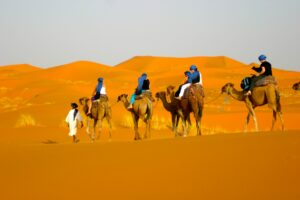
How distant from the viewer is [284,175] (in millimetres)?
8375

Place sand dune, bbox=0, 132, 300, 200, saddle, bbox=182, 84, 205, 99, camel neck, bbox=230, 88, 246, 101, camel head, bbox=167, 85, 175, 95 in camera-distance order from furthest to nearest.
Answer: camel head, bbox=167, 85, 175, 95
camel neck, bbox=230, 88, 246, 101
saddle, bbox=182, 84, 205, 99
sand dune, bbox=0, 132, 300, 200

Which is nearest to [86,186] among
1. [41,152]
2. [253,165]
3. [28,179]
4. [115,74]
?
[28,179]

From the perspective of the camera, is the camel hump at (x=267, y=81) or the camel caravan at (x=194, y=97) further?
the camel caravan at (x=194, y=97)

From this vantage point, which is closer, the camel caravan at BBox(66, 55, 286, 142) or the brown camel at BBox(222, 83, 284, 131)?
the brown camel at BBox(222, 83, 284, 131)

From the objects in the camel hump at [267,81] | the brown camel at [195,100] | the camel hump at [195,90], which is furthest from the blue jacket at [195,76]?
the camel hump at [267,81]

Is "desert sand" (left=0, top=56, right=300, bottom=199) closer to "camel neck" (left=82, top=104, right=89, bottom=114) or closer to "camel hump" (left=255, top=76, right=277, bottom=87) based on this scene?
"camel hump" (left=255, top=76, right=277, bottom=87)

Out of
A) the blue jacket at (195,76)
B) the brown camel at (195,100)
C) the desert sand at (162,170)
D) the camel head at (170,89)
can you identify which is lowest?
the desert sand at (162,170)

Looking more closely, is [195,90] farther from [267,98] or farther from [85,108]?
[85,108]

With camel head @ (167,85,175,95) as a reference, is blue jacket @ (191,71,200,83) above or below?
above

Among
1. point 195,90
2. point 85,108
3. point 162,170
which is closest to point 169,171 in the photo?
point 162,170

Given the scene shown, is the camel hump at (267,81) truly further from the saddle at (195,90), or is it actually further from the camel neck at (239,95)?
the saddle at (195,90)

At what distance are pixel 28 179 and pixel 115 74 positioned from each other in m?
82.0

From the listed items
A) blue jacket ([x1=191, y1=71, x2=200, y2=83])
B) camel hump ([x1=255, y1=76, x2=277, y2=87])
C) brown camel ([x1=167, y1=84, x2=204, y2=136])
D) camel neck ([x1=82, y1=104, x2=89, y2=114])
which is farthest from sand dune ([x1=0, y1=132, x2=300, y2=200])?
camel neck ([x1=82, y1=104, x2=89, y2=114])

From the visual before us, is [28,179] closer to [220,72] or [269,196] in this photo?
[269,196]
